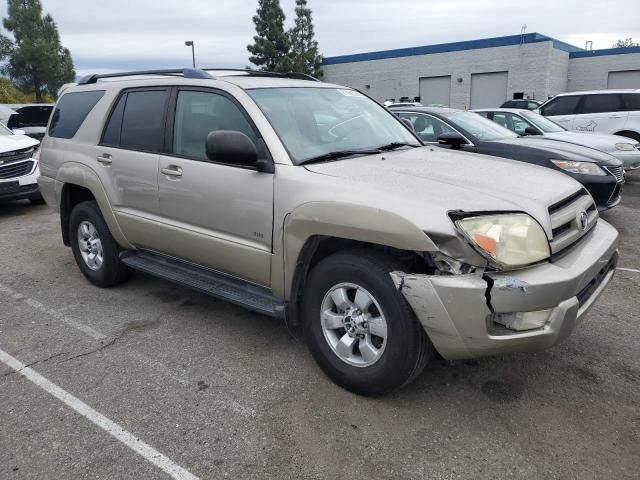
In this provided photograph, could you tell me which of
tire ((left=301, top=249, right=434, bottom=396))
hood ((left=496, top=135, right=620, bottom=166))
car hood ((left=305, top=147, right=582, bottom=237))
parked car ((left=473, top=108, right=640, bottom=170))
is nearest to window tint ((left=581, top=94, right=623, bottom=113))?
parked car ((left=473, top=108, right=640, bottom=170))

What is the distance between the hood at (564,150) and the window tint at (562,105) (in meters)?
5.76

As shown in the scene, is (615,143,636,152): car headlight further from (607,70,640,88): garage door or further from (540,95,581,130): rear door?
(607,70,640,88): garage door

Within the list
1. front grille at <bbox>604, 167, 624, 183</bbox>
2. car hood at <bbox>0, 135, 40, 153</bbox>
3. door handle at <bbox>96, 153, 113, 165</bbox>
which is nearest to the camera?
door handle at <bbox>96, 153, 113, 165</bbox>

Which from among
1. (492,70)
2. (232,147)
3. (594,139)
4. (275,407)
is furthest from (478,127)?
(492,70)

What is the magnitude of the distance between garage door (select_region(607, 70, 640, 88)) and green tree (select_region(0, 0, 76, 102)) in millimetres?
33535

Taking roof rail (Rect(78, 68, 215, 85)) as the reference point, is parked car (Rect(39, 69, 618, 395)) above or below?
below

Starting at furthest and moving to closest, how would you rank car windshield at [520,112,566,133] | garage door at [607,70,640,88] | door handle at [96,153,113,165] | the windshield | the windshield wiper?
garage door at [607,70,640,88] → car windshield at [520,112,566,133] → the windshield → door handle at [96,153,113,165] → the windshield wiper

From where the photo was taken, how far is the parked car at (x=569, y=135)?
29.1ft

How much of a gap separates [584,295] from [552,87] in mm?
32163

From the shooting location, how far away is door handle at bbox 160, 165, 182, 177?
149 inches

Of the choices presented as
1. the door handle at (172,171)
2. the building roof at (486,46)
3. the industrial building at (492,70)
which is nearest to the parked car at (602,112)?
the door handle at (172,171)

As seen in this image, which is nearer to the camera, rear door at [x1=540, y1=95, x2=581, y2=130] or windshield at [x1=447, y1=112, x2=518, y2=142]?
windshield at [x1=447, y1=112, x2=518, y2=142]

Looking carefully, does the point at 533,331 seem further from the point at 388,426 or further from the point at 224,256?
the point at 224,256

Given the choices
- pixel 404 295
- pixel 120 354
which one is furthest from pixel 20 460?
pixel 404 295
